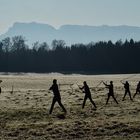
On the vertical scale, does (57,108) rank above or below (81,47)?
below

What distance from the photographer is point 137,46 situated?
512 ft

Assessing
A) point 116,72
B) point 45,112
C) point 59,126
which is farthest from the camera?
point 116,72

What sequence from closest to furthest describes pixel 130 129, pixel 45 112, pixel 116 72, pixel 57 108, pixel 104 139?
pixel 104 139 → pixel 130 129 → pixel 45 112 → pixel 57 108 → pixel 116 72

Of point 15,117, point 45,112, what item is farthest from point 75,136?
point 45,112

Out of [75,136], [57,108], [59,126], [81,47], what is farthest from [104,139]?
[81,47]

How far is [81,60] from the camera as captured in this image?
518 ft

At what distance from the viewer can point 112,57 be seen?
155 metres

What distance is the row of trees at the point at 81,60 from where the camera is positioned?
15200 cm

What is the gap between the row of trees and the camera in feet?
499

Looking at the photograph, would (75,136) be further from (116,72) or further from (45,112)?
(116,72)

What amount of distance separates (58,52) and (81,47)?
26.1 ft

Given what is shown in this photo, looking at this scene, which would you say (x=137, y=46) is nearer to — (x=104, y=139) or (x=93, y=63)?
(x=93, y=63)

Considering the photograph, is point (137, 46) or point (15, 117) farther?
point (137, 46)

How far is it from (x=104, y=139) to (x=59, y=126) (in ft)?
11.2
